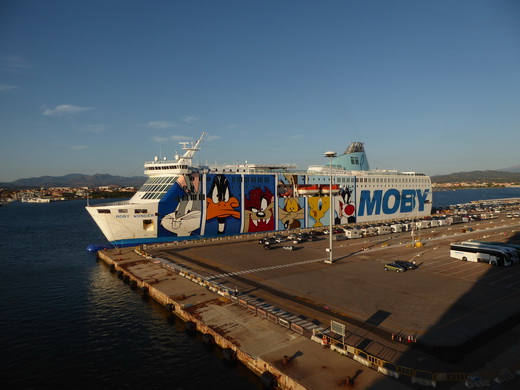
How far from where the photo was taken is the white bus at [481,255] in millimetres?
35875

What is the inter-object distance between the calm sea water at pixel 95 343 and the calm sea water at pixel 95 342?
0.18ft

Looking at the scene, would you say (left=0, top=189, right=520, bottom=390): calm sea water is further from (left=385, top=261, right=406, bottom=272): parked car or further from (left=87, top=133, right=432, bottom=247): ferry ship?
(left=385, top=261, right=406, bottom=272): parked car

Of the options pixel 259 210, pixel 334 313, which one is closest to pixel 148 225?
pixel 259 210

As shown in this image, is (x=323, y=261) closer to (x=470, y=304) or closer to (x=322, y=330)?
(x=470, y=304)

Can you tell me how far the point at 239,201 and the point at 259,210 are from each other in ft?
17.0

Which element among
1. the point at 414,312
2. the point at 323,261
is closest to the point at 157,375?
the point at 414,312

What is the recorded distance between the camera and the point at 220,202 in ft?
189

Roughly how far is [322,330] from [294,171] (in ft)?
182

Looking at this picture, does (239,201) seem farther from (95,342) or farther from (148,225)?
(95,342)

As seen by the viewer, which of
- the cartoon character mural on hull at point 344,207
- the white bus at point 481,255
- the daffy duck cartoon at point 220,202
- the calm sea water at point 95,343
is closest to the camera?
the calm sea water at point 95,343

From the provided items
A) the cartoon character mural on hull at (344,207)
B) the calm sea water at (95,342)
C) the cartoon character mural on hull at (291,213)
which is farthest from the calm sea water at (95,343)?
the cartoon character mural on hull at (344,207)

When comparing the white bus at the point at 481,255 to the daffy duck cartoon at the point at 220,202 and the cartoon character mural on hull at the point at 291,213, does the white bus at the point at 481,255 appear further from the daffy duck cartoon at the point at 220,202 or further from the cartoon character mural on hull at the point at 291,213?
the daffy duck cartoon at the point at 220,202

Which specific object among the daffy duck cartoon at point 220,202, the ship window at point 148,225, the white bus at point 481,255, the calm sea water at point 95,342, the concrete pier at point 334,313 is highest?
the daffy duck cartoon at point 220,202

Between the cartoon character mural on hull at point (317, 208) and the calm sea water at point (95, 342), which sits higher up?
the cartoon character mural on hull at point (317, 208)
